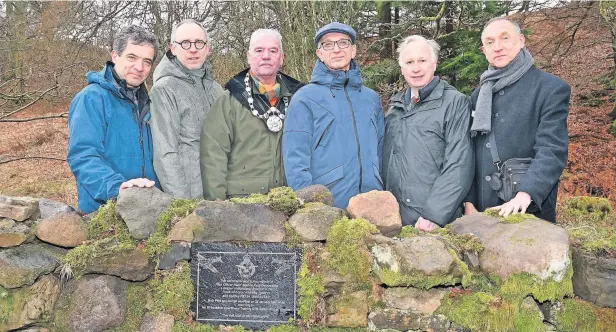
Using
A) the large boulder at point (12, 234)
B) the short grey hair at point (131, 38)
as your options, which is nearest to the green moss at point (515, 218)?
the short grey hair at point (131, 38)

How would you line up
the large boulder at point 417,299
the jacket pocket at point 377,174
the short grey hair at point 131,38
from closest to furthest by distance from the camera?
the large boulder at point 417,299 → the short grey hair at point 131,38 → the jacket pocket at point 377,174

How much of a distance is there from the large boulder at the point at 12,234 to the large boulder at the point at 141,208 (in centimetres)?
65

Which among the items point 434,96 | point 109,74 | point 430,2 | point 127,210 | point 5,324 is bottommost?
point 5,324

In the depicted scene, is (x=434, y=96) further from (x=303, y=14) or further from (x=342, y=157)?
(x=303, y=14)

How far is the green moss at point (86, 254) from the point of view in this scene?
3350 millimetres

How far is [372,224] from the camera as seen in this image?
341 cm

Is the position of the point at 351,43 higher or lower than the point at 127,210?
higher

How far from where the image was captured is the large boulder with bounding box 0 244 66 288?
130 inches

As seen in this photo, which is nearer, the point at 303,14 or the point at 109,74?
the point at 109,74

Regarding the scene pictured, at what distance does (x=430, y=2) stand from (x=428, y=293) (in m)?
7.19

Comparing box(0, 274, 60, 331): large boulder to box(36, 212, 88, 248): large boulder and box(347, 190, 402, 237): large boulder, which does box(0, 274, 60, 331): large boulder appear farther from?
box(347, 190, 402, 237): large boulder

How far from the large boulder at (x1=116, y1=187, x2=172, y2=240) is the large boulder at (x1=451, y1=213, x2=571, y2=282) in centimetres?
213

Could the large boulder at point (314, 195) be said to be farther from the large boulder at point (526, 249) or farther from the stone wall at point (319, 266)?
the large boulder at point (526, 249)

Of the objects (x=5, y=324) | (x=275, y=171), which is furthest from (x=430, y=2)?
(x=5, y=324)
